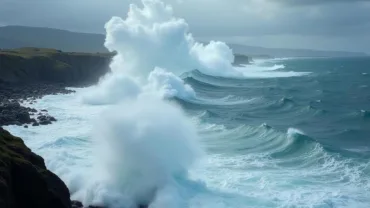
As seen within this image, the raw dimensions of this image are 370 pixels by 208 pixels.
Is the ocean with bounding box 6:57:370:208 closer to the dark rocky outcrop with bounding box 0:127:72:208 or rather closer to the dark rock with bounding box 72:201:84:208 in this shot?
the dark rock with bounding box 72:201:84:208

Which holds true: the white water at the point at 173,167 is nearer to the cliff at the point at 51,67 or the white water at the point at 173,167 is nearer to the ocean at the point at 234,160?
the ocean at the point at 234,160

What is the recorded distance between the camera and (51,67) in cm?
5712

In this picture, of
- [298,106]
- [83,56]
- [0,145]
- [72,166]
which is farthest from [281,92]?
[0,145]

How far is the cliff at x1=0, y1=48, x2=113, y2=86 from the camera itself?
50188 mm

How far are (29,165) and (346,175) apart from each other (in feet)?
42.6

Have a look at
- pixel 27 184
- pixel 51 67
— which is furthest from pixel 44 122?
pixel 51 67

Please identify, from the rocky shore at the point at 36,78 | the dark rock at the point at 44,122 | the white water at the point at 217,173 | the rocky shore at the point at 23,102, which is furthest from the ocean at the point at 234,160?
the rocky shore at the point at 36,78

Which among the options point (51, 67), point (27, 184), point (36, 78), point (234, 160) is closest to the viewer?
point (27, 184)

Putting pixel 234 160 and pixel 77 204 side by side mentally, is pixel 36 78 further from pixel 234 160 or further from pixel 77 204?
pixel 77 204

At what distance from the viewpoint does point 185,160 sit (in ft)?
67.7

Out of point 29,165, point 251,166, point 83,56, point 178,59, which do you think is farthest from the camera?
point 178,59


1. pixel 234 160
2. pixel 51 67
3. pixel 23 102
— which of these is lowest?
pixel 234 160

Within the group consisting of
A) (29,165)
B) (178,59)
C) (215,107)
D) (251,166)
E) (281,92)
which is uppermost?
(178,59)

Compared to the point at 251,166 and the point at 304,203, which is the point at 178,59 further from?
the point at 304,203
